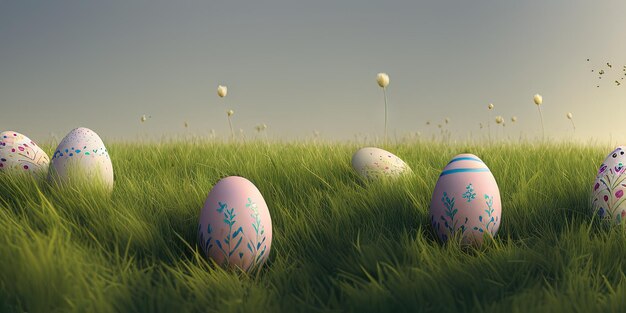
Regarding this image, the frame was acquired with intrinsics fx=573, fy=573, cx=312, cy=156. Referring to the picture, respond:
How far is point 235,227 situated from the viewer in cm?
242

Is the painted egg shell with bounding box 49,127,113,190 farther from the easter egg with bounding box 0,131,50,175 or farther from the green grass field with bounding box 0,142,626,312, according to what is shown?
the easter egg with bounding box 0,131,50,175

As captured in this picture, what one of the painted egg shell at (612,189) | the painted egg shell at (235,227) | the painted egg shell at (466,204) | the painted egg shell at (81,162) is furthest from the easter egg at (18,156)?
the painted egg shell at (612,189)

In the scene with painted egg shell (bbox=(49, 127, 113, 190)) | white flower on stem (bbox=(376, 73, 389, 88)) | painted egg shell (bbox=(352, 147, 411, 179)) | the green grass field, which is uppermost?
white flower on stem (bbox=(376, 73, 389, 88))

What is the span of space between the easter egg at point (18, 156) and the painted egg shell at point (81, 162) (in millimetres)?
338

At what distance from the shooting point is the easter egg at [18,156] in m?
3.34

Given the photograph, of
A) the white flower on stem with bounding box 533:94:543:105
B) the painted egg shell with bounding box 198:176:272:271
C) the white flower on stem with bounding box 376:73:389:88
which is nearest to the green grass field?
the painted egg shell with bounding box 198:176:272:271

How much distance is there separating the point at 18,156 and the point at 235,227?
171 cm

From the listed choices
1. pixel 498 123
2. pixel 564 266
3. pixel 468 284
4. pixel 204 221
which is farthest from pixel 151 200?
pixel 498 123

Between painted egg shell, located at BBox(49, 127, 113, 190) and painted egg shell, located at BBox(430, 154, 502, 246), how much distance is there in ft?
5.78

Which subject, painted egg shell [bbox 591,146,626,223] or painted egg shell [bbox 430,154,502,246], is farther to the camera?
painted egg shell [bbox 591,146,626,223]

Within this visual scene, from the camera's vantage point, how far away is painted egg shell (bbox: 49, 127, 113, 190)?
304 centimetres

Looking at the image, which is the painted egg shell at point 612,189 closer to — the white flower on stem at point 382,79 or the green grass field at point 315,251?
the green grass field at point 315,251

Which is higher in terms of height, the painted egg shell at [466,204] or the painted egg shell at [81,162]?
the painted egg shell at [81,162]

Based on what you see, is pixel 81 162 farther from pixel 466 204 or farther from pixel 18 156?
pixel 466 204
